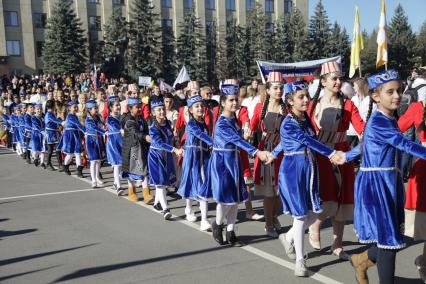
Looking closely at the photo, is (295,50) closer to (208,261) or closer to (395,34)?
(395,34)

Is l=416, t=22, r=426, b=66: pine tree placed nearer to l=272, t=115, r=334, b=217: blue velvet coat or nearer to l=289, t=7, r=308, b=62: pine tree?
l=289, t=7, r=308, b=62: pine tree

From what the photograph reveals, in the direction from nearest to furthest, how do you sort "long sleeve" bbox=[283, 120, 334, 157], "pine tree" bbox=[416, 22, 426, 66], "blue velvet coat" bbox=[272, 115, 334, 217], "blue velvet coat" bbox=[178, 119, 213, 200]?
"long sleeve" bbox=[283, 120, 334, 157], "blue velvet coat" bbox=[272, 115, 334, 217], "blue velvet coat" bbox=[178, 119, 213, 200], "pine tree" bbox=[416, 22, 426, 66]

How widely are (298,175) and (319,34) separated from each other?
50266mm

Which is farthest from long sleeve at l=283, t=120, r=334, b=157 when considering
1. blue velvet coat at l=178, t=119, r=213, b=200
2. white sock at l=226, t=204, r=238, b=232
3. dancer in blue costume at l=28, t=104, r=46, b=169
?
dancer in blue costume at l=28, t=104, r=46, b=169

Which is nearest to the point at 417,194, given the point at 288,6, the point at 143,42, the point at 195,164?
the point at 195,164

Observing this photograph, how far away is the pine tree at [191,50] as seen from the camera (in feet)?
161

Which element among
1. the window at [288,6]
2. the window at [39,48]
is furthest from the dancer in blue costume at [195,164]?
the window at [288,6]

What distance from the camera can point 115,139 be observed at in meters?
9.37

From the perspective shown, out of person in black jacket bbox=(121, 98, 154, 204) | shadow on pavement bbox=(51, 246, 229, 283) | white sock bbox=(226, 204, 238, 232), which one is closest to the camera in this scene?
shadow on pavement bbox=(51, 246, 229, 283)

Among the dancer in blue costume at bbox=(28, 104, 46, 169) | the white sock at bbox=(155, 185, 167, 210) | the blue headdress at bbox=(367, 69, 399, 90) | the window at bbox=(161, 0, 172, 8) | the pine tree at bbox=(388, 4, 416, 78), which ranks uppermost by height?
the window at bbox=(161, 0, 172, 8)

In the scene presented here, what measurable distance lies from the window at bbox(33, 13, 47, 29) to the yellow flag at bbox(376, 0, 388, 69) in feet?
158

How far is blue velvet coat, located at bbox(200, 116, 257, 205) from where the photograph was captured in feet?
18.3

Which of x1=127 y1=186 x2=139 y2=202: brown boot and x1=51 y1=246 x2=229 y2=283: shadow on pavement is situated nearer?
x1=51 y1=246 x2=229 y2=283: shadow on pavement

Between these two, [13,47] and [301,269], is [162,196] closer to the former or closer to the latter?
[301,269]
